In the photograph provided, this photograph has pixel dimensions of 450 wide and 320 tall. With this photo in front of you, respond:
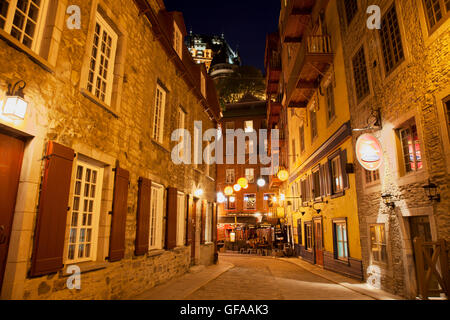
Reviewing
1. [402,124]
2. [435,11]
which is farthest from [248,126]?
[435,11]

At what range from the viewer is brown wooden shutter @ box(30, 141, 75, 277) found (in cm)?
456

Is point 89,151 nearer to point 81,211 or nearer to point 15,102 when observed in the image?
point 81,211

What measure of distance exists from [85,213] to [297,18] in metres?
15.1

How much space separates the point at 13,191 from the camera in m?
4.39

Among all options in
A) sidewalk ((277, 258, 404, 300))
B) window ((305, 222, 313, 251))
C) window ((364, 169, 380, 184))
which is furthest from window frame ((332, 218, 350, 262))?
window ((305, 222, 313, 251))

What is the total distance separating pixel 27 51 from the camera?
178 inches

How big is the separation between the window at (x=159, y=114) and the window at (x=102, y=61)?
2731 mm

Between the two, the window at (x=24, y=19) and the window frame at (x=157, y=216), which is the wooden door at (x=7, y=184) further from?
the window frame at (x=157, y=216)

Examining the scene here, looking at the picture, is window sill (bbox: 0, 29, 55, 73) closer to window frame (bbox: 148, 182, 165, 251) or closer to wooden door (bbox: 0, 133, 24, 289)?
wooden door (bbox: 0, 133, 24, 289)

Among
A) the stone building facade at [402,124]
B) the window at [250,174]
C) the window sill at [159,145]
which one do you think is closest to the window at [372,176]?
the stone building facade at [402,124]

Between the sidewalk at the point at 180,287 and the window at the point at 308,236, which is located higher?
the window at the point at 308,236

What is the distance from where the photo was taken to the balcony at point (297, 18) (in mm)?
15156

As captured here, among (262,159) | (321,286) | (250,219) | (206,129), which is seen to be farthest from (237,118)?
(321,286)
